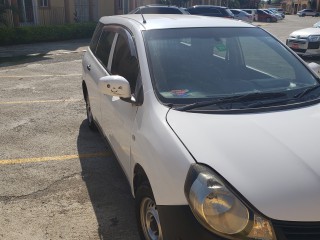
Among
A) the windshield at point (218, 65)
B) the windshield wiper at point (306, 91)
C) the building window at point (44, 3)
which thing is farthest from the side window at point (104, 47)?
the building window at point (44, 3)

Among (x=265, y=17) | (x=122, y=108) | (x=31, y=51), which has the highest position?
(x=122, y=108)

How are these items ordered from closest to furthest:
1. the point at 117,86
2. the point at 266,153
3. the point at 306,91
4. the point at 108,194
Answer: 1. the point at 266,153
2. the point at 117,86
3. the point at 306,91
4. the point at 108,194

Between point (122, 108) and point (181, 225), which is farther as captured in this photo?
point (122, 108)

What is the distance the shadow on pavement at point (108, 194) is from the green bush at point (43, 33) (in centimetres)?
1345

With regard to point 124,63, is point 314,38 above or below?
below

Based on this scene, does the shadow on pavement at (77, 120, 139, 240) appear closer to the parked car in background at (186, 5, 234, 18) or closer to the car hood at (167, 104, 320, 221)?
the car hood at (167, 104, 320, 221)

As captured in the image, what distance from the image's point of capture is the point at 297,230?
189 cm

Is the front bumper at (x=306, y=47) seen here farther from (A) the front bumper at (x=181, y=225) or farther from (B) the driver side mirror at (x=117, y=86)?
(A) the front bumper at (x=181, y=225)

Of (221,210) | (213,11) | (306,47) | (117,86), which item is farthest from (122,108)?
(213,11)

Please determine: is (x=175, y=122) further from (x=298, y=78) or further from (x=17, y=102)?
(x=17, y=102)

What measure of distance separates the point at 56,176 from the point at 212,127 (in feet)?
7.95

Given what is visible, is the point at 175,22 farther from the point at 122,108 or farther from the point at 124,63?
the point at 122,108

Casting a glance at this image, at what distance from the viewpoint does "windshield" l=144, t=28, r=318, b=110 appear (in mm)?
2963

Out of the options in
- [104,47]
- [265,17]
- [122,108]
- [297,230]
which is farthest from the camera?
[265,17]
